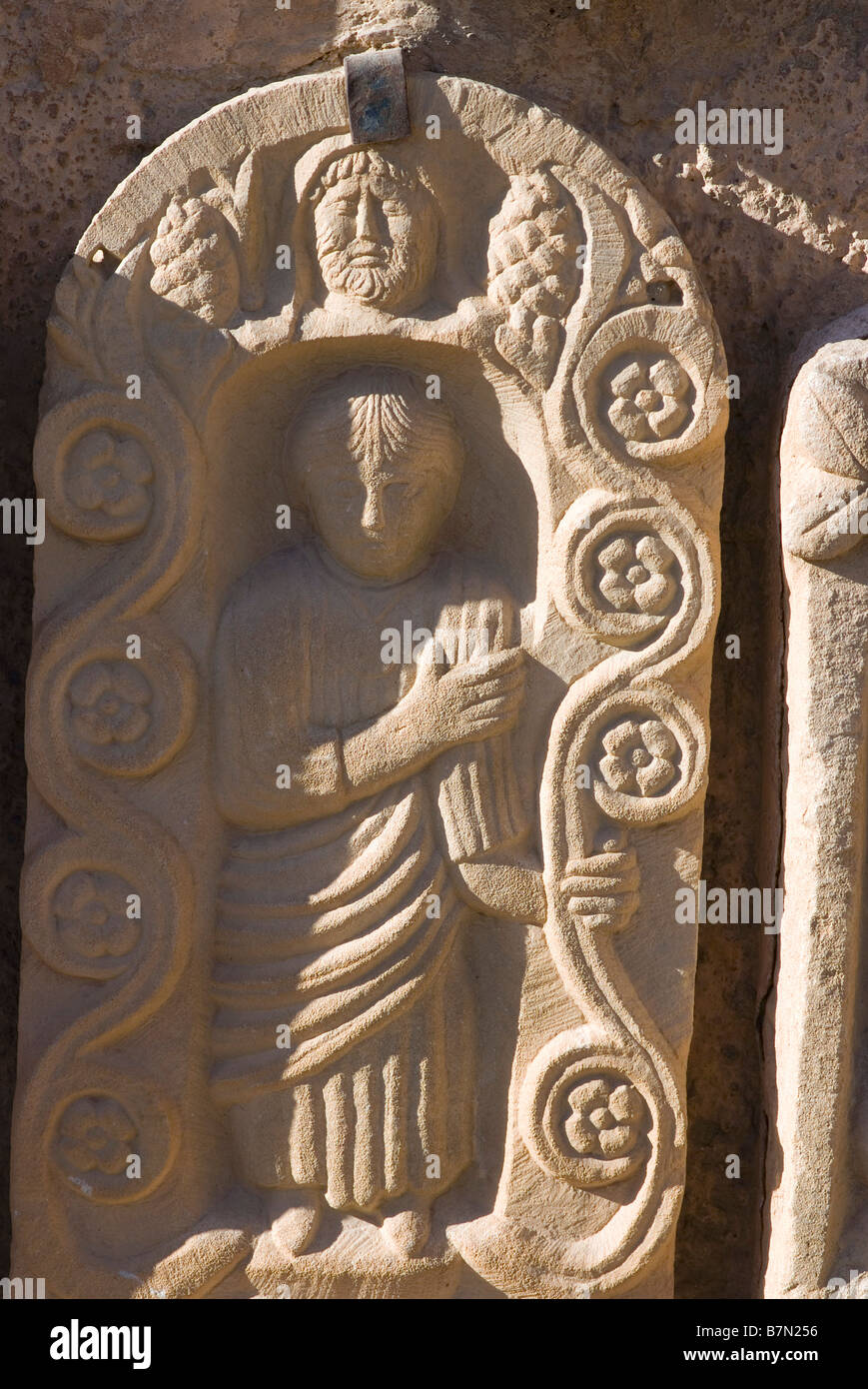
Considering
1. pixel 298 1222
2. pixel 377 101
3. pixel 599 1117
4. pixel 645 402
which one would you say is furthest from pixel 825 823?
pixel 377 101

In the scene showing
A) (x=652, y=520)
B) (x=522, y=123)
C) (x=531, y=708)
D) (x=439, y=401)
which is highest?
(x=522, y=123)

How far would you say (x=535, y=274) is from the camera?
3.31 meters

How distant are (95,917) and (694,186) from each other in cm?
189

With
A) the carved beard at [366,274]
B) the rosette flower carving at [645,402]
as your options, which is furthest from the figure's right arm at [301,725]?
the carved beard at [366,274]

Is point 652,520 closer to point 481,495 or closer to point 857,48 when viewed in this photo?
point 481,495

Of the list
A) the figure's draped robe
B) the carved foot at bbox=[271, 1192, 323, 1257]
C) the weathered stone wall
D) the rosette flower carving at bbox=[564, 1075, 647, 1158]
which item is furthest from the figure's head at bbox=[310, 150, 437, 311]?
the carved foot at bbox=[271, 1192, 323, 1257]

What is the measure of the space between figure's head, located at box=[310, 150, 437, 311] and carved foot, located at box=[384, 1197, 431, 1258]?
171 cm

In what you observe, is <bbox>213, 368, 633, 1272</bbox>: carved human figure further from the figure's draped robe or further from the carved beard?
the carved beard

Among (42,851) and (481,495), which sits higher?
(481,495)

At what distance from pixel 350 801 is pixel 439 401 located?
0.79 metres

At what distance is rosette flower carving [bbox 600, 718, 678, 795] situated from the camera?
131 inches

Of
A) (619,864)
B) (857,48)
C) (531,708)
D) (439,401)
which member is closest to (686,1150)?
(619,864)

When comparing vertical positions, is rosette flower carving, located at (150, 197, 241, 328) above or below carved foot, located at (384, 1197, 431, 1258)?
above

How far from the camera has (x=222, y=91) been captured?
3.54 metres
